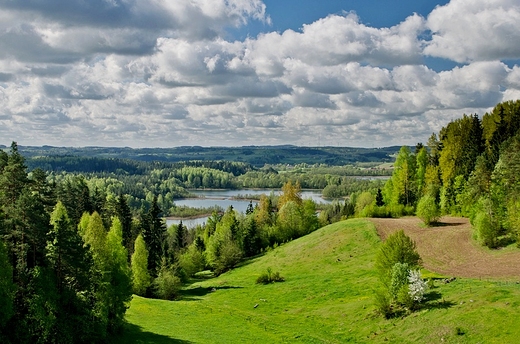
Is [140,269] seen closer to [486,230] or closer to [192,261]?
[192,261]

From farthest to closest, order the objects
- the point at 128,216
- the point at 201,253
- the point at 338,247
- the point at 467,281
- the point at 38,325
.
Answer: the point at 201,253
the point at 128,216
the point at 338,247
the point at 467,281
the point at 38,325

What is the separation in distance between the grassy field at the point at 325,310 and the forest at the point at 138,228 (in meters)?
6.22

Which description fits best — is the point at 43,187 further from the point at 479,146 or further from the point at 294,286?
the point at 479,146

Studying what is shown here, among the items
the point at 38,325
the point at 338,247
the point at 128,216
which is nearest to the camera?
the point at 38,325

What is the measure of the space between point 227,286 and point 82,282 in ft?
127

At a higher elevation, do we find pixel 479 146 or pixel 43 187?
pixel 479 146

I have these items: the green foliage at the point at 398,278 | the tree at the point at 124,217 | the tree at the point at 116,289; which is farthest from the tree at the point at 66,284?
the tree at the point at 124,217

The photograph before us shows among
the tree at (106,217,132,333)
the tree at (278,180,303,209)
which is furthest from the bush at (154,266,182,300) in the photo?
the tree at (278,180,303,209)

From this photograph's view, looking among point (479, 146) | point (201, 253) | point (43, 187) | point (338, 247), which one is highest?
point (479, 146)

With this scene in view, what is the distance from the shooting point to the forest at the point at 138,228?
107ft

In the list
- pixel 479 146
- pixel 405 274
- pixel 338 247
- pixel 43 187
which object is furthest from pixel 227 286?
pixel 479 146

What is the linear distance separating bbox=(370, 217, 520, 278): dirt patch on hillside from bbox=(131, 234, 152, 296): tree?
38.8 m

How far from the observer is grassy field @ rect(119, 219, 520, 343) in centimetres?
3553

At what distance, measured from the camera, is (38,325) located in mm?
31219
